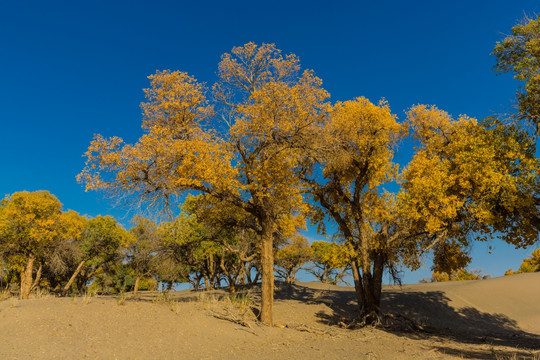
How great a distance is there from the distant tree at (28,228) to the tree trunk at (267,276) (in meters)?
19.7

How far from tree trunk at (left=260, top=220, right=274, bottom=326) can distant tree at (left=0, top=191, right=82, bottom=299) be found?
19.7 meters

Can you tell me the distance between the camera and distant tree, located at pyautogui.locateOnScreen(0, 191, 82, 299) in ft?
82.7

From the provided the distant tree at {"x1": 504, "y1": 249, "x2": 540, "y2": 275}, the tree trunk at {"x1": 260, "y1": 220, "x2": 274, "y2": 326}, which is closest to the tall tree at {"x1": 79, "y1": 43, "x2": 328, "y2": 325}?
the tree trunk at {"x1": 260, "y1": 220, "x2": 274, "y2": 326}

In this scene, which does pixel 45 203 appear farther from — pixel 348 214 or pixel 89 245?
pixel 348 214

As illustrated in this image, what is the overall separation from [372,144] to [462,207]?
15.0 feet

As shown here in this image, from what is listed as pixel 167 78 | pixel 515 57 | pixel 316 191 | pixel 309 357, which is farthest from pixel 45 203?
pixel 515 57

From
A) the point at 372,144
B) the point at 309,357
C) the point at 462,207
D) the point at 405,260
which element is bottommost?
the point at 309,357

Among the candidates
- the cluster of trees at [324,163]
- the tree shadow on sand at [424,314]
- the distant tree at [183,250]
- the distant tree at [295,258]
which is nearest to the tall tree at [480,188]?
the cluster of trees at [324,163]

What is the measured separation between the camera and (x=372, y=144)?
53.4 ft

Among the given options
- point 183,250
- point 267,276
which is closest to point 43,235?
point 183,250

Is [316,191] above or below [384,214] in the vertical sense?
above

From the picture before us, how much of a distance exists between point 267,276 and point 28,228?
21.3 m

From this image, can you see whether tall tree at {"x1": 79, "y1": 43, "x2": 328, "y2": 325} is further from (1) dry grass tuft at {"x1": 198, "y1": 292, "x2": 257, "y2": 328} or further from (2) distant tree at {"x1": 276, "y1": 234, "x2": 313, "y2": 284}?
(2) distant tree at {"x1": 276, "y1": 234, "x2": 313, "y2": 284}

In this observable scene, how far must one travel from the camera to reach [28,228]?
25.6 m
